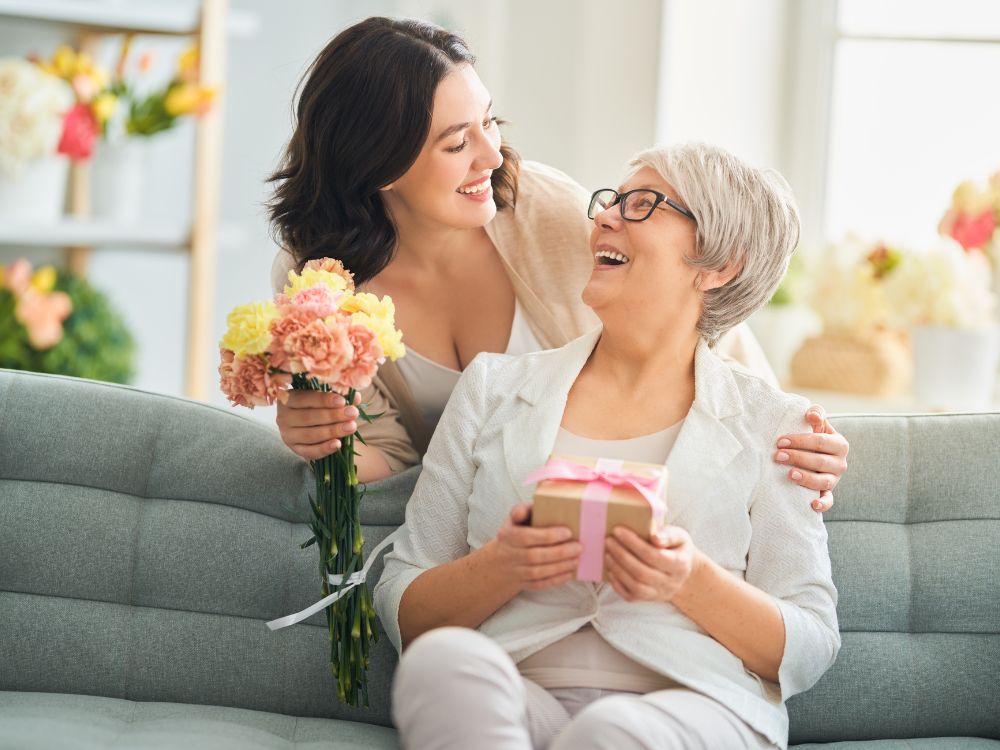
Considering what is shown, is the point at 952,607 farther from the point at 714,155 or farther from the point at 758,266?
the point at 714,155

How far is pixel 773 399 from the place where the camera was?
6.07 ft

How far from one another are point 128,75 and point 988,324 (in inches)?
108

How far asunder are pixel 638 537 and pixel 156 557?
0.94 meters

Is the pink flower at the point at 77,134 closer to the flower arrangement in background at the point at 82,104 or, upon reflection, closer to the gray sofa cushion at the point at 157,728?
the flower arrangement in background at the point at 82,104

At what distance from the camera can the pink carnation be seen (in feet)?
5.41

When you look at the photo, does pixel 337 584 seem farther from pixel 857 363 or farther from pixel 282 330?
pixel 857 363

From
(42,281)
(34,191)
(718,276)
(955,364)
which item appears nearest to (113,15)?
(34,191)

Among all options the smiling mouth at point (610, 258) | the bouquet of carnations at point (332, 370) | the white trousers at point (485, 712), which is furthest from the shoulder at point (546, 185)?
the white trousers at point (485, 712)

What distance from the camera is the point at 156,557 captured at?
2.00m

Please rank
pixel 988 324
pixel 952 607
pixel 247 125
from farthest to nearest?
pixel 247 125 → pixel 988 324 → pixel 952 607

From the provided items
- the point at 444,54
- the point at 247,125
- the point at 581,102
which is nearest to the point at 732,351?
the point at 444,54

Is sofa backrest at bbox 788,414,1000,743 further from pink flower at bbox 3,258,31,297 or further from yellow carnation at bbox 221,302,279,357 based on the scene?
pink flower at bbox 3,258,31,297

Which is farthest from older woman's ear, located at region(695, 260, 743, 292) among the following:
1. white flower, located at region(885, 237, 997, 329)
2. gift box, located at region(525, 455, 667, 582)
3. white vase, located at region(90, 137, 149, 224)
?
white vase, located at region(90, 137, 149, 224)

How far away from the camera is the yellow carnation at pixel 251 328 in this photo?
1.61m
